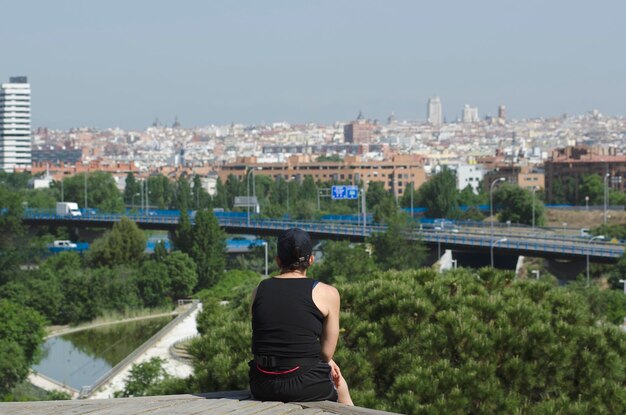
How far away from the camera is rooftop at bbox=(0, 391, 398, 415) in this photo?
6.24 m

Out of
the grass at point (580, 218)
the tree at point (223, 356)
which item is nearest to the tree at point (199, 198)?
the grass at point (580, 218)

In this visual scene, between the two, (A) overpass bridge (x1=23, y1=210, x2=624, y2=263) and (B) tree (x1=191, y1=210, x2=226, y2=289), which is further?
(B) tree (x1=191, y1=210, x2=226, y2=289)

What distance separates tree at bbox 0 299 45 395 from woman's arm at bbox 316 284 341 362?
22.3 m

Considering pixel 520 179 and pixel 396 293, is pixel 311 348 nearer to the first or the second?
pixel 396 293

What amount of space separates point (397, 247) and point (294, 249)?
4439 cm

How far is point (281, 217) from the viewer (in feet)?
251

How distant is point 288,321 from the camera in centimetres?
636

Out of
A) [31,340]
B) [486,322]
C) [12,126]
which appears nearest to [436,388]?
[486,322]

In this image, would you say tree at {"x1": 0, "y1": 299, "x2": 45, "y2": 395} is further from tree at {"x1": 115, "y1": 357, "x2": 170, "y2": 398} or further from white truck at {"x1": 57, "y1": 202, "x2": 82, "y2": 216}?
white truck at {"x1": 57, "y1": 202, "x2": 82, "y2": 216}

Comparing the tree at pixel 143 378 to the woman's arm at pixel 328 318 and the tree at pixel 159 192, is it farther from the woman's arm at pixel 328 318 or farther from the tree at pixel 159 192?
the tree at pixel 159 192

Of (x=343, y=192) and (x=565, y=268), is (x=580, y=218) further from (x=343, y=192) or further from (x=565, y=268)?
(x=565, y=268)

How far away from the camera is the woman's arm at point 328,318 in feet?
20.9

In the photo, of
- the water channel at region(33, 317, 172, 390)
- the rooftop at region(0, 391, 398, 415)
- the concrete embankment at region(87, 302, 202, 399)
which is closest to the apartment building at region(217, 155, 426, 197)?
the water channel at region(33, 317, 172, 390)

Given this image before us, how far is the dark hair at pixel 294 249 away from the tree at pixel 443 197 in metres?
74.1
